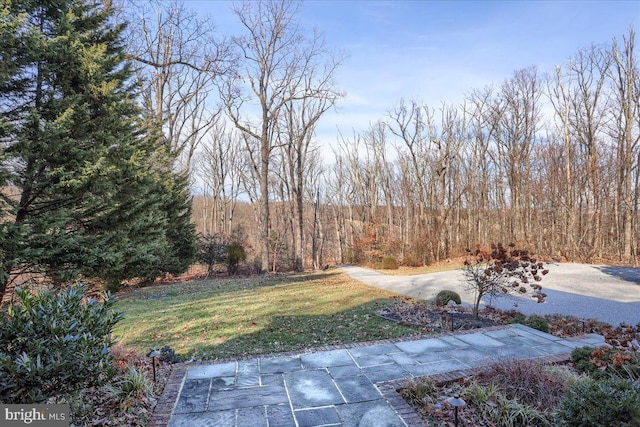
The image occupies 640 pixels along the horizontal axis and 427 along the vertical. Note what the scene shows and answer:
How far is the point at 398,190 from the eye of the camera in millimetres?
24672

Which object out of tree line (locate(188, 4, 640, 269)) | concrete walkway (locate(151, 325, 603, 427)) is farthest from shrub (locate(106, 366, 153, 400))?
tree line (locate(188, 4, 640, 269))

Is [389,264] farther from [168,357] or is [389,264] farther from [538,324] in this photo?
[168,357]

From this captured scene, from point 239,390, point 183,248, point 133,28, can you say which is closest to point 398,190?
point 183,248

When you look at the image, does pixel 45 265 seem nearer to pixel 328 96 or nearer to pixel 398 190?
pixel 328 96

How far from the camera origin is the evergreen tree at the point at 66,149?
214 inches

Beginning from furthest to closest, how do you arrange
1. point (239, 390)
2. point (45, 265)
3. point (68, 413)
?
point (45, 265)
point (239, 390)
point (68, 413)

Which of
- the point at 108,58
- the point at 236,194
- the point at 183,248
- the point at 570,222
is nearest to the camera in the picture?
the point at 108,58

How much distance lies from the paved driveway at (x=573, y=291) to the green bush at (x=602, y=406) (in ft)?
14.1

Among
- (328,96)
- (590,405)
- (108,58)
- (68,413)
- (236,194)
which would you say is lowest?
(68,413)

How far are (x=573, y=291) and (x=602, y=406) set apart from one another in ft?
26.4

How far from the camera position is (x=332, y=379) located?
3322 mm

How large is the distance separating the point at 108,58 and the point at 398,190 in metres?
20.4

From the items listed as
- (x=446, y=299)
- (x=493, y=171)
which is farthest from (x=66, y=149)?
(x=493, y=171)

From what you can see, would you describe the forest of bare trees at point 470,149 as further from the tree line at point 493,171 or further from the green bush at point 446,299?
the green bush at point 446,299
